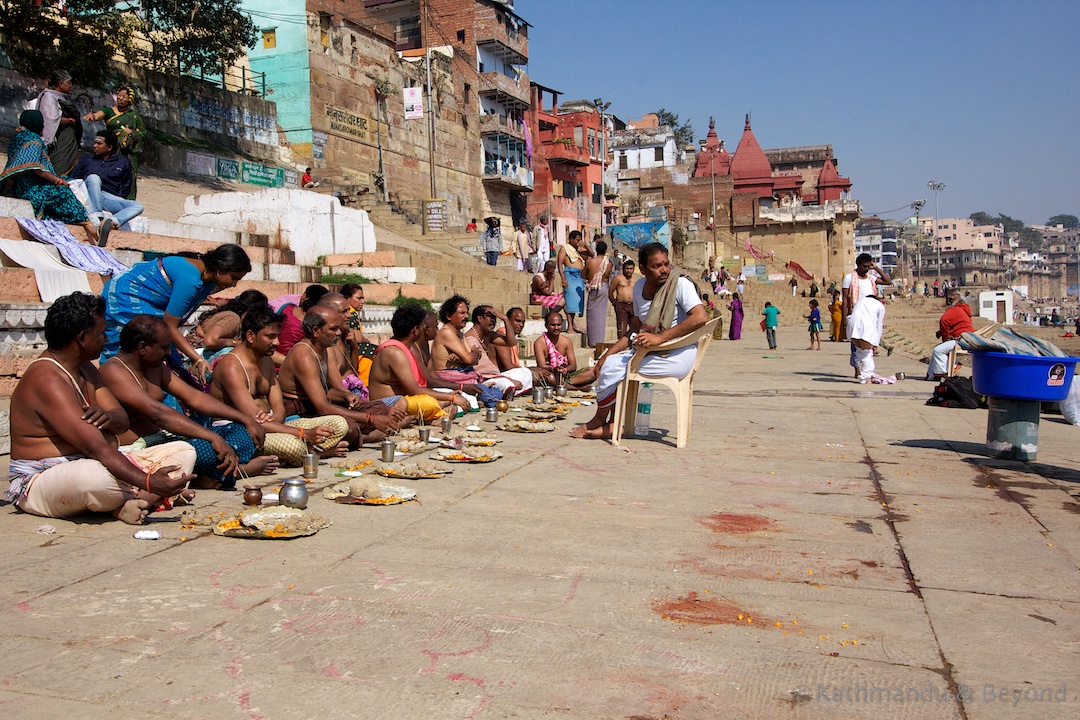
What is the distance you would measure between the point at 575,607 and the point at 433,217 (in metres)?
23.9

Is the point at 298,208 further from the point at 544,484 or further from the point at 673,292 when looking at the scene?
the point at 544,484

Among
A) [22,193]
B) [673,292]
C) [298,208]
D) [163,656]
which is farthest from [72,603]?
[298,208]

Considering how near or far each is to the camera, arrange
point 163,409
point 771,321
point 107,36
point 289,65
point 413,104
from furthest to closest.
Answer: point 413,104, point 289,65, point 771,321, point 107,36, point 163,409

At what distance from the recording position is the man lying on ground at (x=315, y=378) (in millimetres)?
5770

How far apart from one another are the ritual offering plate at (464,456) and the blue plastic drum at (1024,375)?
326 centimetres

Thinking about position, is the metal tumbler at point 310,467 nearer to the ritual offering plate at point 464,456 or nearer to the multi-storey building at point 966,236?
the ritual offering plate at point 464,456

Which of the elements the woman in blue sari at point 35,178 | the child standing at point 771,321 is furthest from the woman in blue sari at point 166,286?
the child standing at point 771,321

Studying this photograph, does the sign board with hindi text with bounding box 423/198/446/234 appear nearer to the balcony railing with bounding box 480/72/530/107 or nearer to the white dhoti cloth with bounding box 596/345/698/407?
the balcony railing with bounding box 480/72/530/107

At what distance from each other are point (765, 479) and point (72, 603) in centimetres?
369

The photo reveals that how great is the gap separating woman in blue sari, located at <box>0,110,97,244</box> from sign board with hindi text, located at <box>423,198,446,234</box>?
685 inches

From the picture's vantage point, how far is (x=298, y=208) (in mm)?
13789

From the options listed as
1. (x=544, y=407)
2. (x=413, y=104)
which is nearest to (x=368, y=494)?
(x=544, y=407)

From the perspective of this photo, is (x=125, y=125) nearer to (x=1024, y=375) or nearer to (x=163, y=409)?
(x=163, y=409)

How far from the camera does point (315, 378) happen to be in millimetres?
5777
